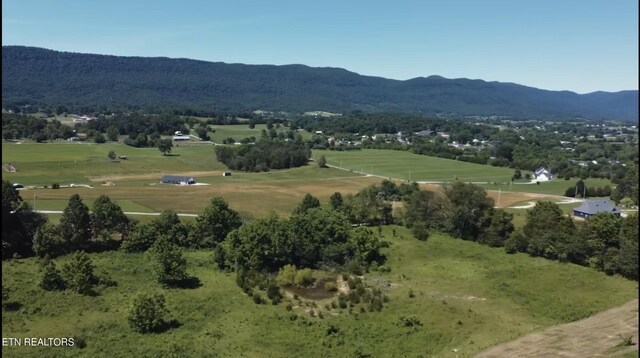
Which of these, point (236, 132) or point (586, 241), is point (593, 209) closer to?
point (586, 241)

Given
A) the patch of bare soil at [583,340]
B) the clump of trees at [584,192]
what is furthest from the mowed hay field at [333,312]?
the clump of trees at [584,192]

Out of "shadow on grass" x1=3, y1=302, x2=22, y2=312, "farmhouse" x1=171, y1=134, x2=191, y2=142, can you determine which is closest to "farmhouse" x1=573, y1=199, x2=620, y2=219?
"shadow on grass" x1=3, y1=302, x2=22, y2=312

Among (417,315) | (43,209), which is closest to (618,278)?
(417,315)

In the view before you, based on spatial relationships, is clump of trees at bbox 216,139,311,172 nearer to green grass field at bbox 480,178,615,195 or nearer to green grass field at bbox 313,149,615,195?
green grass field at bbox 313,149,615,195

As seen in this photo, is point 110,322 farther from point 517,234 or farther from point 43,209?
point 517,234

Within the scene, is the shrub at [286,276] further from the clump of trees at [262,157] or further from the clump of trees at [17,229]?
the clump of trees at [262,157]

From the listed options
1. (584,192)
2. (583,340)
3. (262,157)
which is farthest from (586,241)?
(262,157)
